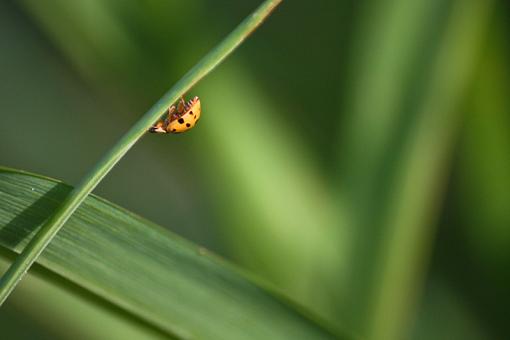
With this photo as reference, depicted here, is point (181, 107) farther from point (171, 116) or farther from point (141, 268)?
point (141, 268)

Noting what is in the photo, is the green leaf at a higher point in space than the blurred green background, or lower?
lower

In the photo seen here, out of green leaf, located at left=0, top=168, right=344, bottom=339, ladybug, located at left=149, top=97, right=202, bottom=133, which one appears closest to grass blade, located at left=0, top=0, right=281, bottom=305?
green leaf, located at left=0, top=168, right=344, bottom=339

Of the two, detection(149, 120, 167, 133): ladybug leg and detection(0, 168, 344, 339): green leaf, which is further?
detection(149, 120, 167, 133): ladybug leg

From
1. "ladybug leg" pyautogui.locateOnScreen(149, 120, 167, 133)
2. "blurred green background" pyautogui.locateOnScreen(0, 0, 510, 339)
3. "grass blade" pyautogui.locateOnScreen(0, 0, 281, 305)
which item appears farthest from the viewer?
"blurred green background" pyautogui.locateOnScreen(0, 0, 510, 339)

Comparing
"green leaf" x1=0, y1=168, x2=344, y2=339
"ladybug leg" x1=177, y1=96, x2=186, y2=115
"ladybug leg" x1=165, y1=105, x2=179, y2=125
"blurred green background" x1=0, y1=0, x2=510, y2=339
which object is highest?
→ "blurred green background" x1=0, y1=0, x2=510, y2=339

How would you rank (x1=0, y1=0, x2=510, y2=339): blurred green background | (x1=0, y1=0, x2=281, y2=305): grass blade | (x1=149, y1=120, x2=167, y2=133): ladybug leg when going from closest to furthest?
(x1=0, y1=0, x2=281, y2=305): grass blade < (x1=149, y1=120, x2=167, y2=133): ladybug leg < (x1=0, y1=0, x2=510, y2=339): blurred green background

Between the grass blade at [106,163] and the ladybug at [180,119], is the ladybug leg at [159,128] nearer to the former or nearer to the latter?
the ladybug at [180,119]

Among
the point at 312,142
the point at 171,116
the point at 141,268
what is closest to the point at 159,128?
the point at 171,116

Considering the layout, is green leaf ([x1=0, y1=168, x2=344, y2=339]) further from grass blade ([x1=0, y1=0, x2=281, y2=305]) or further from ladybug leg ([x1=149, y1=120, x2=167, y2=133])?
ladybug leg ([x1=149, y1=120, x2=167, y2=133])
